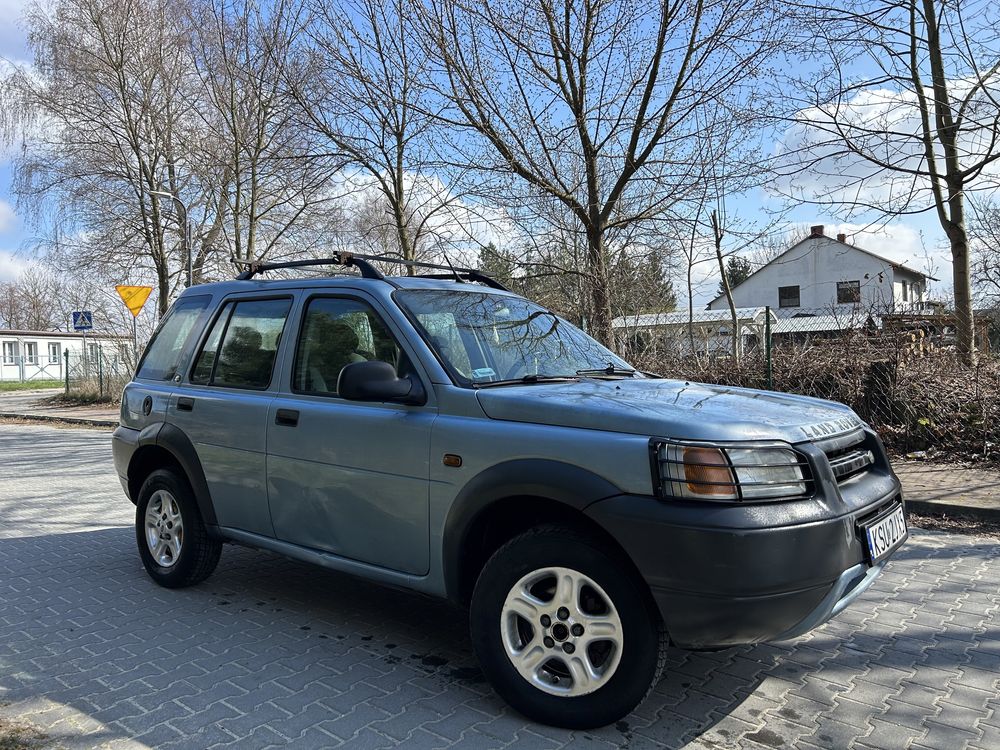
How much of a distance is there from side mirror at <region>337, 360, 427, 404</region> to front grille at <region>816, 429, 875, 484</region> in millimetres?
1811

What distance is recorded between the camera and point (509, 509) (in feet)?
11.0

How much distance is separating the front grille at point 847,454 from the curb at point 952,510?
3.79 meters

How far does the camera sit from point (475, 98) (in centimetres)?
1020

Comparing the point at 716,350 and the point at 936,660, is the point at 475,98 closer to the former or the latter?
the point at 716,350

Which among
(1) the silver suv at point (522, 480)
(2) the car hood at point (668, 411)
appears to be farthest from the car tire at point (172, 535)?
(2) the car hood at point (668, 411)

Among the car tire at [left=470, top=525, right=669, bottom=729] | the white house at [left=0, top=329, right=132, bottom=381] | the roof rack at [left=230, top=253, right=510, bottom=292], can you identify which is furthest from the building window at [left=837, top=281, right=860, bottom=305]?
the white house at [left=0, top=329, right=132, bottom=381]

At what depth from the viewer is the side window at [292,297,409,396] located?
3.95 meters

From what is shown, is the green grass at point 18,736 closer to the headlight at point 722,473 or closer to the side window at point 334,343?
the side window at point 334,343

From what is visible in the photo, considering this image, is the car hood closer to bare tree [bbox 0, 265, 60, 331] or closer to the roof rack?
the roof rack

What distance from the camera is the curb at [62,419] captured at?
1870 centimetres

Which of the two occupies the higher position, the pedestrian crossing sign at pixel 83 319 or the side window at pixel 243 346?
the pedestrian crossing sign at pixel 83 319

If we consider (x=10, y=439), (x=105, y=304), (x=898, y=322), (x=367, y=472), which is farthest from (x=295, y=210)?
(x=367, y=472)

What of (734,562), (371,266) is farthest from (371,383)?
(734,562)

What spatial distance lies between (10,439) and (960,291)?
56.8ft
